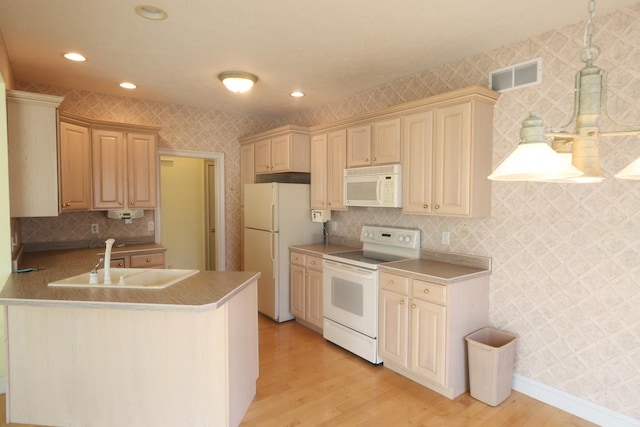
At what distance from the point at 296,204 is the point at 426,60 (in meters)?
2.13

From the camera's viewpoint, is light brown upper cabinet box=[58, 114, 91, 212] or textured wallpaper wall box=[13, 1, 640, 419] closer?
textured wallpaper wall box=[13, 1, 640, 419]

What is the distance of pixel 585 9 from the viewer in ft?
7.61

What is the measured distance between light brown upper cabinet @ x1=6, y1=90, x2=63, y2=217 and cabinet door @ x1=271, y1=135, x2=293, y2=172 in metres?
2.24

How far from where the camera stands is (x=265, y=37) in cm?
275

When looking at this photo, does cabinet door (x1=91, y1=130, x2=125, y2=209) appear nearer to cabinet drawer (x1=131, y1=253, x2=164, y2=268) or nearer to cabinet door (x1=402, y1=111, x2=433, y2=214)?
cabinet drawer (x1=131, y1=253, x2=164, y2=268)

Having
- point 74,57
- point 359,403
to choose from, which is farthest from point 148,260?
point 359,403

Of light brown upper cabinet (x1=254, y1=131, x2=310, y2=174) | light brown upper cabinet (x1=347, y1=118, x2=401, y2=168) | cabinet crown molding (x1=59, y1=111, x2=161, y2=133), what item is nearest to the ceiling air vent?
light brown upper cabinet (x1=347, y1=118, x2=401, y2=168)

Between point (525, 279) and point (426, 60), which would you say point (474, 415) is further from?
point (426, 60)

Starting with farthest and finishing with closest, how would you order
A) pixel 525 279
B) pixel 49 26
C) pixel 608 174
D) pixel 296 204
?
1. pixel 296 204
2. pixel 525 279
3. pixel 49 26
4. pixel 608 174

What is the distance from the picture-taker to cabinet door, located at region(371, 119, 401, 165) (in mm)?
3357

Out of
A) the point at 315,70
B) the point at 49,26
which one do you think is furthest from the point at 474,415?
the point at 49,26

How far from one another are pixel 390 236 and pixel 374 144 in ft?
3.04

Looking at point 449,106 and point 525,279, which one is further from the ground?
point 449,106

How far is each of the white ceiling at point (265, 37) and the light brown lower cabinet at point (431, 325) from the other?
1844 millimetres
